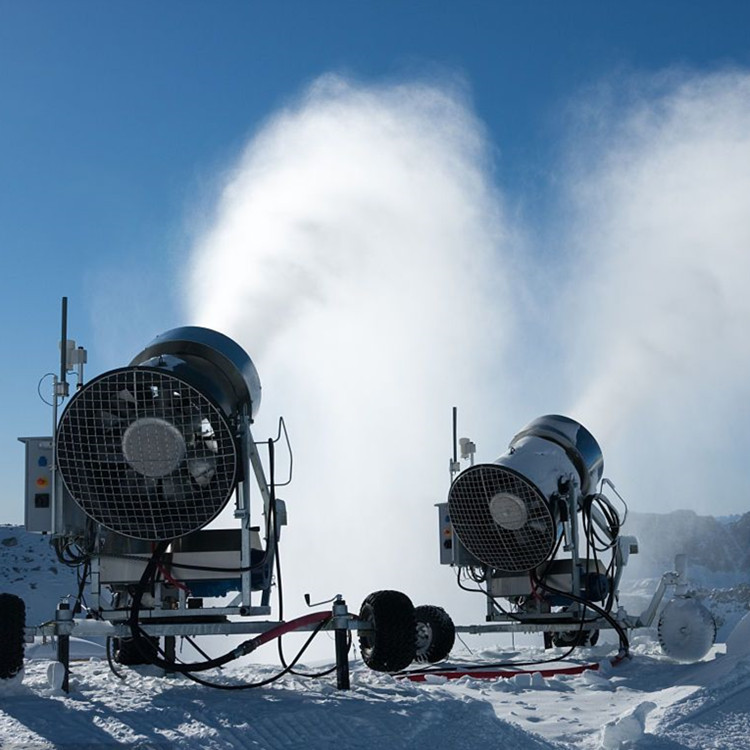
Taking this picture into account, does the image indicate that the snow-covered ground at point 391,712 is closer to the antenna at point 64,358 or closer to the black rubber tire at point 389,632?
the black rubber tire at point 389,632

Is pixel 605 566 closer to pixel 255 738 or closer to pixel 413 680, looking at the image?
pixel 413 680

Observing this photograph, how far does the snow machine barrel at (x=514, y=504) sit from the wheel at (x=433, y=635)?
84cm

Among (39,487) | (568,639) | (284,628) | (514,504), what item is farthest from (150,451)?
(568,639)

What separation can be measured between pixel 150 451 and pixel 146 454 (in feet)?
0.12

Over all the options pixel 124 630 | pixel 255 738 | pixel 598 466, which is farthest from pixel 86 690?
pixel 598 466

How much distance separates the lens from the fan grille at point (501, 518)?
1088 centimetres

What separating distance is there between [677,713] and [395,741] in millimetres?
1790

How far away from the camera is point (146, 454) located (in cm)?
779

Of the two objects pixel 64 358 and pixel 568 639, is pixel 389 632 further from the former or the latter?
pixel 568 639

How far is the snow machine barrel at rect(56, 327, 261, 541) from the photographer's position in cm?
779

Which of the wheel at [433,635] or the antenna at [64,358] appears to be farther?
the wheel at [433,635]

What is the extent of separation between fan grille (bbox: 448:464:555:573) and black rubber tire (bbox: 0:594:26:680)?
16.5 ft

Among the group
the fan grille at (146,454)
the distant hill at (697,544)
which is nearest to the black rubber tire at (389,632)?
the fan grille at (146,454)

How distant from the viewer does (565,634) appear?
43.5 ft
